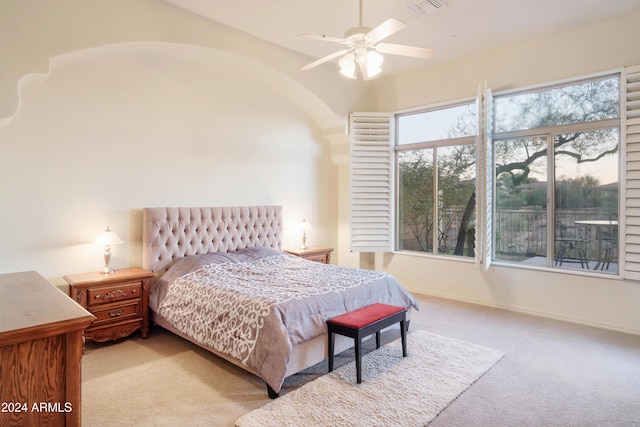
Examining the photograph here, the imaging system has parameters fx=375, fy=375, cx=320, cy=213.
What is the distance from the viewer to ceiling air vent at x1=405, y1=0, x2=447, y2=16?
3623mm

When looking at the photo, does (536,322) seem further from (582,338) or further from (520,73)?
(520,73)

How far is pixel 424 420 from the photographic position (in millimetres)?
2348

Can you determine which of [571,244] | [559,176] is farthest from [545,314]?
[559,176]

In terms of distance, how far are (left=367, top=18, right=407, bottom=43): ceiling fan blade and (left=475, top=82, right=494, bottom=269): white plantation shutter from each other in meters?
2.29

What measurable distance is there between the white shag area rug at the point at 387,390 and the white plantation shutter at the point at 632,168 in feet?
6.09

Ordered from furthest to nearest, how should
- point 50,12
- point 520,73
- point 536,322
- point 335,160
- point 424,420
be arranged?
point 335,160
point 520,73
point 536,322
point 50,12
point 424,420

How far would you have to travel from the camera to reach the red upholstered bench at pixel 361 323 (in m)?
2.79

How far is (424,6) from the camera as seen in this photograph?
3705 millimetres

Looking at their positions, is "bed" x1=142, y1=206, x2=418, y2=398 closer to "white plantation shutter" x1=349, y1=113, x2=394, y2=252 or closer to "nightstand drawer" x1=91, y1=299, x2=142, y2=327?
"nightstand drawer" x1=91, y1=299, x2=142, y2=327

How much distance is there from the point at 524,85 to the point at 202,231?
170 inches

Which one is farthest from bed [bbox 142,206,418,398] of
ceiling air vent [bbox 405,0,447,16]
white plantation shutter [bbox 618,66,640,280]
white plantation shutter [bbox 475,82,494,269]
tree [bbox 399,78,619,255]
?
ceiling air vent [bbox 405,0,447,16]

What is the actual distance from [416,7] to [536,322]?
145 inches

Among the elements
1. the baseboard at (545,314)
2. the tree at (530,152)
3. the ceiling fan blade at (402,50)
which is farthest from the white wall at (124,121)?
the baseboard at (545,314)

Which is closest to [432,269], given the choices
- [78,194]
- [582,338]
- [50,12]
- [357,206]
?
[357,206]
